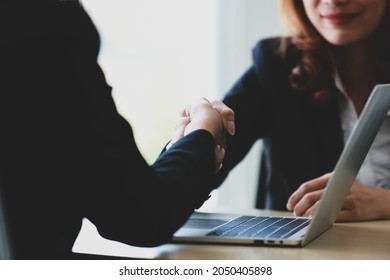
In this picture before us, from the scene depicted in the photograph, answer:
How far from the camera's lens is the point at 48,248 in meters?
0.59

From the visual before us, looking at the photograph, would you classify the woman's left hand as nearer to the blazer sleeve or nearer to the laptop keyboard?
the laptop keyboard

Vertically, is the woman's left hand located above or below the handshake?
below

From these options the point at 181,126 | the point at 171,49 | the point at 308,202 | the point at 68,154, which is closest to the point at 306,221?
the point at 308,202

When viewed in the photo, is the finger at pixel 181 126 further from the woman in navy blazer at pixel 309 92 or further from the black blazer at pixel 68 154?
the woman in navy blazer at pixel 309 92

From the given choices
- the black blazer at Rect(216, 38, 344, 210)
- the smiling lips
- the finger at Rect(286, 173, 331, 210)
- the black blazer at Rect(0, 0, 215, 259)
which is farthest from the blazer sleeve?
the black blazer at Rect(0, 0, 215, 259)

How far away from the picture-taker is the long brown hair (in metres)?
1.37

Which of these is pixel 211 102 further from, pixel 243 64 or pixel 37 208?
pixel 243 64

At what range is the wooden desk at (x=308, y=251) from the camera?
664 millimetres

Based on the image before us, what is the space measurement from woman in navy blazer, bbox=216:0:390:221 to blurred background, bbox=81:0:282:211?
630 millimetres

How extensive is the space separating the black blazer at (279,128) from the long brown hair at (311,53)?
19mm

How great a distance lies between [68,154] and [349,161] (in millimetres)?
339

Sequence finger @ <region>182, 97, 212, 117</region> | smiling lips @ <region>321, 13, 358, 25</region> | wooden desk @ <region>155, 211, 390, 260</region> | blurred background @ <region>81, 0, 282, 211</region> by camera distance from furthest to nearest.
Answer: blurred background @ <region>81, 0, 282, 211</region>
smiling lips @ <region>321, 13, 358, 25</region>
finger @ <region>182, 97, 212, 117</region>
wooden desk @ <region>155, 211, 390, 260</region>

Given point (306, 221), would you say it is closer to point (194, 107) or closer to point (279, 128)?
point (194, 107)
